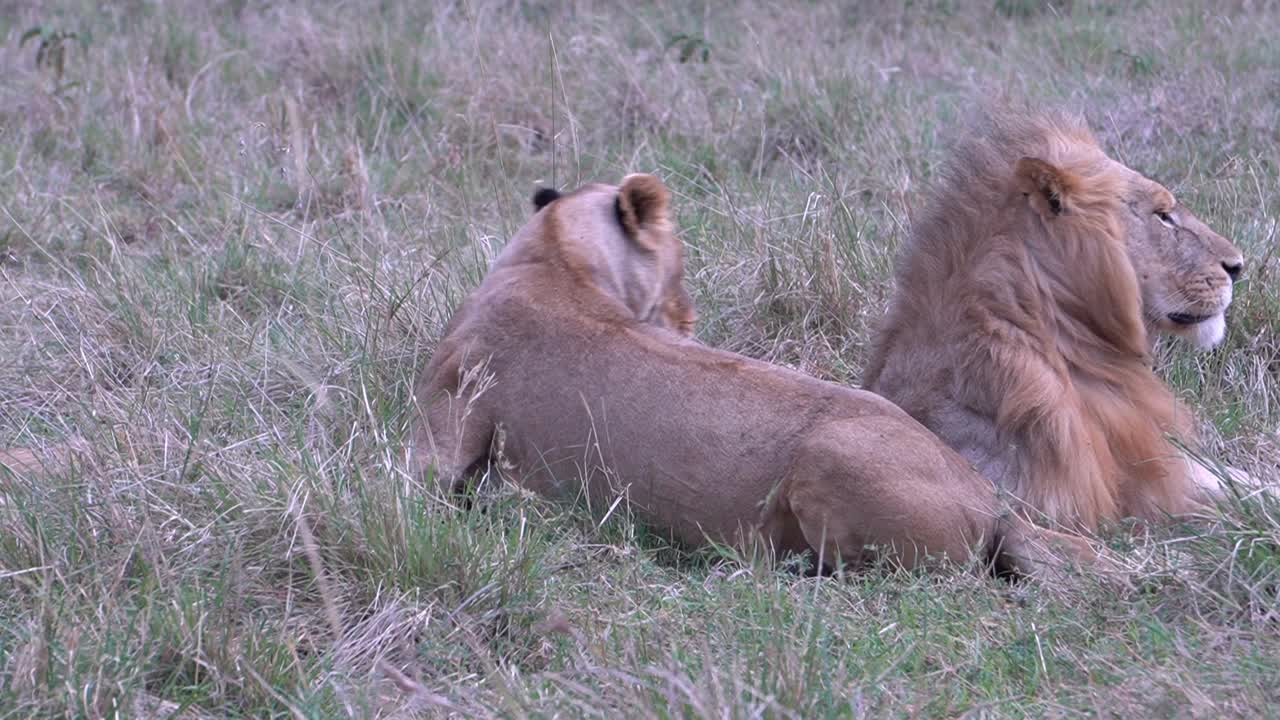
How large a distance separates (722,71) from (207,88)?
2.73m

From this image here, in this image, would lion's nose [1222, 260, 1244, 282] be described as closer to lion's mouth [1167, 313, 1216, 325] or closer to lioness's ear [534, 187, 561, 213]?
lion's mouth [1167, 313, 1216, 325]

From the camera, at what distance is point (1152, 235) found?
3910 millimetres

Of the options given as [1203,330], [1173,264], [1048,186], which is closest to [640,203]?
[1048,186]

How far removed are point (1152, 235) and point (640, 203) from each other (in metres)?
1.46

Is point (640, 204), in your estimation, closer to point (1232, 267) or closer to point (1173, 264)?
point (1173, 264)

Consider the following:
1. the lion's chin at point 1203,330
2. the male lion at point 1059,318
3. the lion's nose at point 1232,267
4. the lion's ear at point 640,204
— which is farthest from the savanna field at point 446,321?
the lion's ear at point 640,204

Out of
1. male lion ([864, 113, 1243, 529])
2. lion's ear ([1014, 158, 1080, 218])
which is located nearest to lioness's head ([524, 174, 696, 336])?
male lion ([864, 113, 1243, 529])

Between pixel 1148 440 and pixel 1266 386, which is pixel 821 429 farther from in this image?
pixel 1266 386

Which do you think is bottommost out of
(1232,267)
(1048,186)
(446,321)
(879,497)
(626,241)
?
(446,321)

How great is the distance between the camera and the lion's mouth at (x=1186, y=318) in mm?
3922

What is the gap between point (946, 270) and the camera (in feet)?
13.0

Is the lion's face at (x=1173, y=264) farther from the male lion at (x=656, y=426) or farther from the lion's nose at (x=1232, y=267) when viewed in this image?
the male lion at (x=656, y=426)

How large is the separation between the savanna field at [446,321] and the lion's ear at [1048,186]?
82cm

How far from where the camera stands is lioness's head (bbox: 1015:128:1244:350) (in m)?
3.82
